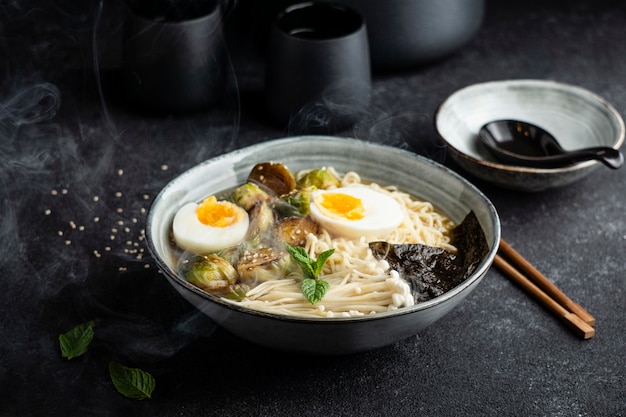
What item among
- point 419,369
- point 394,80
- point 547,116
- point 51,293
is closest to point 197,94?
point 394,80

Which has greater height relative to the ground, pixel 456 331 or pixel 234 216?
pixel 234 216

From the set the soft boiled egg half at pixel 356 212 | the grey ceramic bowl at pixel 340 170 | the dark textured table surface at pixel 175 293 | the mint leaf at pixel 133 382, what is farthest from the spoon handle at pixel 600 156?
the mint leaf at pixel 133 382

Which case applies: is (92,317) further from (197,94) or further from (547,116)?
(547,116)

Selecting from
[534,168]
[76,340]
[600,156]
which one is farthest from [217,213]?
[600,156]

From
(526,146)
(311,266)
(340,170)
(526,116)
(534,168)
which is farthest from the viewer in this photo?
(526,116)

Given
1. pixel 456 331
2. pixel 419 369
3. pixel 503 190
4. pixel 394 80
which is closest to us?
pixel 419 369

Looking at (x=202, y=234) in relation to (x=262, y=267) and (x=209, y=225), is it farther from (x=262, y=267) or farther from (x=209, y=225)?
(x=262, y=267)
